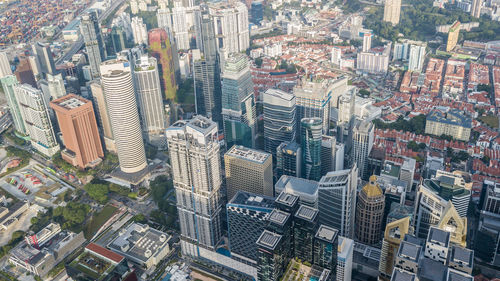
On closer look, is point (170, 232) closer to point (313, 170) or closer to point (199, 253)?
point (199, 253)

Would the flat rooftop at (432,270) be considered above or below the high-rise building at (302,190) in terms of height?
above

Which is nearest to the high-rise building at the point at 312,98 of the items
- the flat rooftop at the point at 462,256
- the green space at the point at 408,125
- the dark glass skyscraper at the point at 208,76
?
the dark glass skyscraper at the point at 208,76

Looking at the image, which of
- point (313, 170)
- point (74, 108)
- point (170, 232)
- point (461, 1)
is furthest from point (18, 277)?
point (461, 1)

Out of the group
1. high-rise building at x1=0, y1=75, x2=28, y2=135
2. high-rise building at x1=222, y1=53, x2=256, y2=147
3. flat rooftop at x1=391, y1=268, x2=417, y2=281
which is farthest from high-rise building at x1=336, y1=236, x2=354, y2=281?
high-rise building at x1=0, y1=75, x2=28, y2=135

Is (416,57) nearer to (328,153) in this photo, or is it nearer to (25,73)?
(328,153)

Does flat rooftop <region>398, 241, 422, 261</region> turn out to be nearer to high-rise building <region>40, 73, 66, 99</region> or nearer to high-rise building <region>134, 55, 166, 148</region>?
high-rise building <region>134, 55, 166, 148</region>

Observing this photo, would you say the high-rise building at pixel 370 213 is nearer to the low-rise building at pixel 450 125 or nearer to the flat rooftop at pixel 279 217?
the flat rooftop at pixel 279 217

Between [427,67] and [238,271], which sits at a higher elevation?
[427,67]
